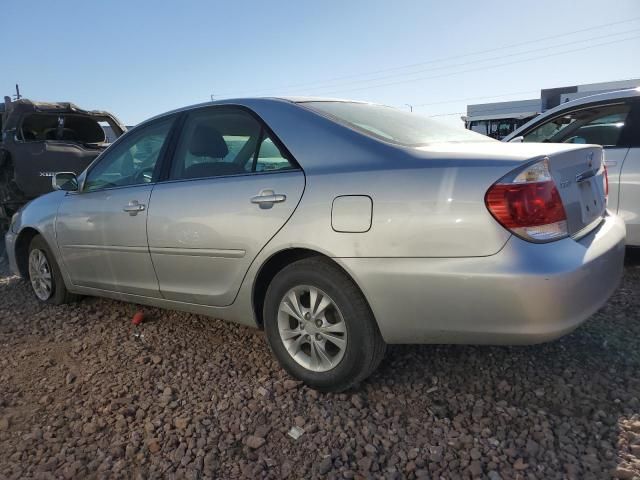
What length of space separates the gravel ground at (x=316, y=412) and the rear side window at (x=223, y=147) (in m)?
1.19

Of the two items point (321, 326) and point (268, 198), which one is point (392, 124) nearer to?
point (268, 198)

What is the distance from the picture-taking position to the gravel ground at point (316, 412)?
219 cm

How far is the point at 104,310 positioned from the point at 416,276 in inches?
121

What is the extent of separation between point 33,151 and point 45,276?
2.77m

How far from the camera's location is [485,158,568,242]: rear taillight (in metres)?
2.15

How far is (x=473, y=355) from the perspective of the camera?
3.09 meters

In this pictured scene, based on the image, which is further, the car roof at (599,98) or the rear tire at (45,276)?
the car roof at (599,98)

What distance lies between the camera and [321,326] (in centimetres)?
268

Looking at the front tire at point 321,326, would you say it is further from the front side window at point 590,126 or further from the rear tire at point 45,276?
the front side window at point 590,126

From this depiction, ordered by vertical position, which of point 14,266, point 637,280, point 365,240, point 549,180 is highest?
point 549,180

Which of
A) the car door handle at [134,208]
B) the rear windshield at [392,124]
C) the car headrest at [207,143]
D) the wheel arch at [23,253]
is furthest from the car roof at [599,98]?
the wheel arch at [23,253]

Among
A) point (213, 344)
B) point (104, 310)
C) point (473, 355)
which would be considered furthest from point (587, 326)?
point (104, 310)

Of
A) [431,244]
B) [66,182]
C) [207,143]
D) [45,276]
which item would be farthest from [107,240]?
[431,244]

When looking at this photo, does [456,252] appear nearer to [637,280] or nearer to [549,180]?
[549,180]
